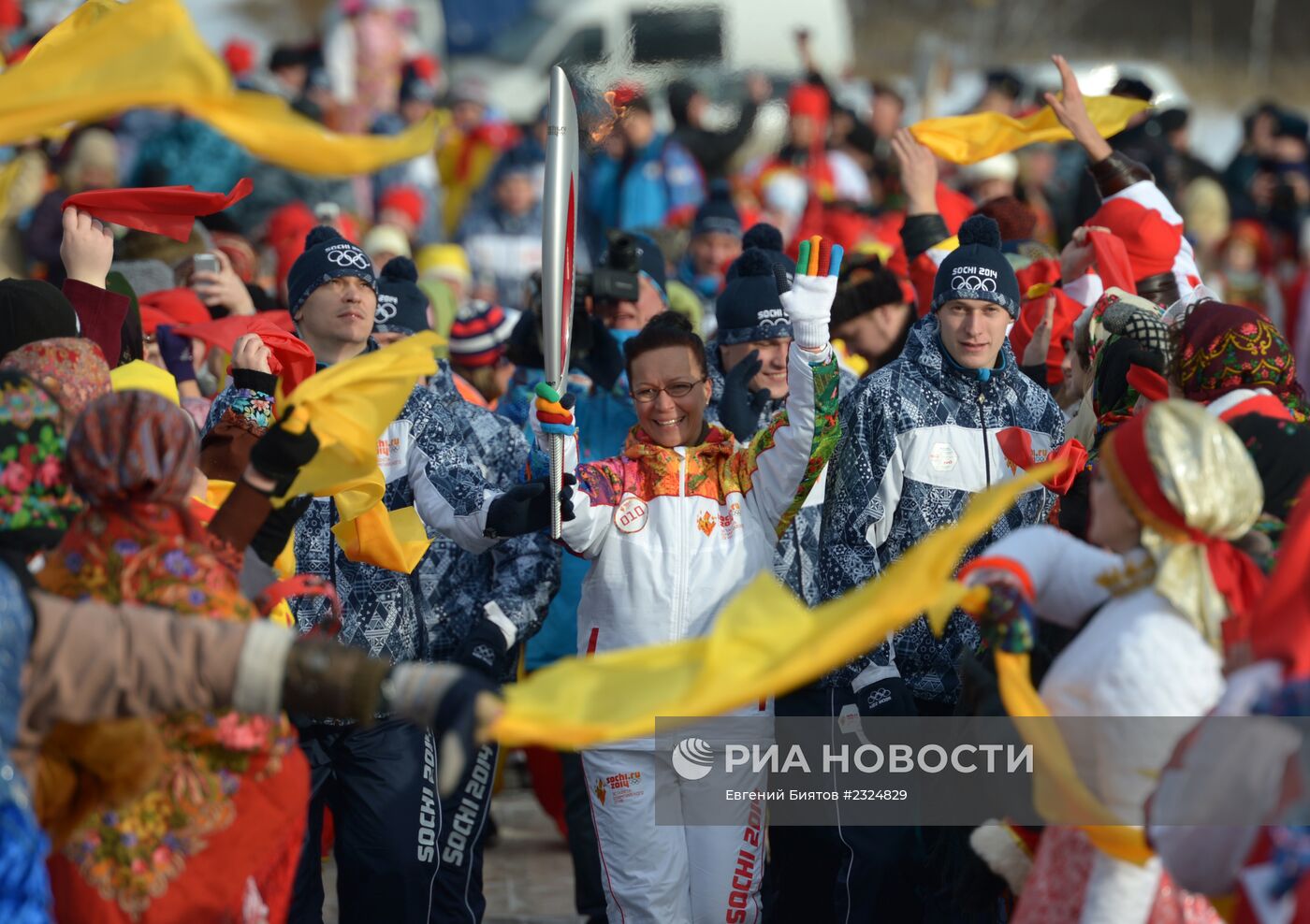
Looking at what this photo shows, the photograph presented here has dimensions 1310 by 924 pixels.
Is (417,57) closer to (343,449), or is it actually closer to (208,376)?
(208,376)

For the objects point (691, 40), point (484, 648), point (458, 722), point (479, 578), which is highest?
point (691, 40)

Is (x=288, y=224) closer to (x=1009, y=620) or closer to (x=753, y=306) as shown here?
(x=753, y=306)

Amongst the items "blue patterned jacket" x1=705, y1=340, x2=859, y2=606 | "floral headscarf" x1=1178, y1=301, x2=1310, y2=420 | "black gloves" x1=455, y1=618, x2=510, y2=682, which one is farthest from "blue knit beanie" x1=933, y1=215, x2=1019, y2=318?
"black gloves" x1=455, y1=618, x2=510, y2=682

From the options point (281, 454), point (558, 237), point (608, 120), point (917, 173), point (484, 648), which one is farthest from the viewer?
point (917, 173)

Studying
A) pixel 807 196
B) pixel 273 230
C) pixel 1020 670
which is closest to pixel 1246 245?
pixel 807 196

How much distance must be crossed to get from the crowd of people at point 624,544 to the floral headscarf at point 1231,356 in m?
0.01

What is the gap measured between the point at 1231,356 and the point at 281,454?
263cm

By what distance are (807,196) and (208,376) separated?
690cm

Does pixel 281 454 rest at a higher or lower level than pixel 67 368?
lower

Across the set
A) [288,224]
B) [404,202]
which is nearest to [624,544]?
[288,224]

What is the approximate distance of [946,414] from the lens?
570 centimetres

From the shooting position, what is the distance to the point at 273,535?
438cm

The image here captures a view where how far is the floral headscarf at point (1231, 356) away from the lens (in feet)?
15.9

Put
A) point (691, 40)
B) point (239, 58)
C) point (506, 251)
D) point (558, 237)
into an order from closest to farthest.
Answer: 1. point (558, 237)
2. point (691, 40)
3. point (506, 251)
4. point (239, 58)
